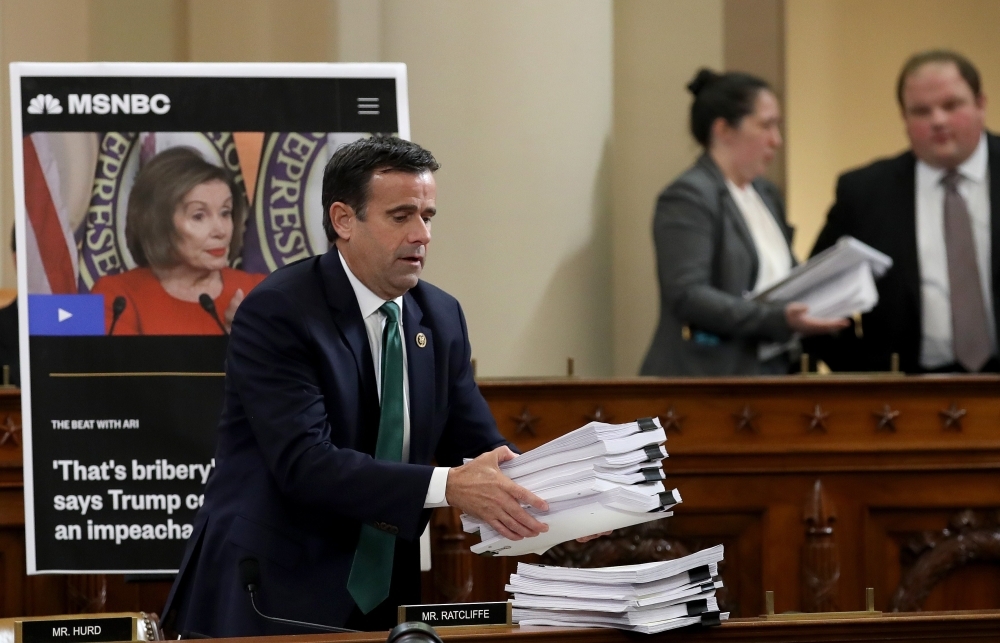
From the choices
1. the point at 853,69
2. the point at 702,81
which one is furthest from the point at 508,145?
the point at 853,69

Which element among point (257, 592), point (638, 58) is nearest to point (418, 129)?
point (638, 58)

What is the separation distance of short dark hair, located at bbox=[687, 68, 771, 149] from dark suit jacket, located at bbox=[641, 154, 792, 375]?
14 centimetres

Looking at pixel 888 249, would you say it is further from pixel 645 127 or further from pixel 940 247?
pixel 645 127

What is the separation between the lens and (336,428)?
272cm

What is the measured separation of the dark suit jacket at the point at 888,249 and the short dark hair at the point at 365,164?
2424 mm

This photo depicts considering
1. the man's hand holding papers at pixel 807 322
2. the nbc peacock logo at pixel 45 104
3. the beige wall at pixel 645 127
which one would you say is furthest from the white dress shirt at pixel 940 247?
the nbc peacock logo at pixel 45 104

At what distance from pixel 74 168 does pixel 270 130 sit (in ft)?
1.67

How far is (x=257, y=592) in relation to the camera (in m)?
2.66

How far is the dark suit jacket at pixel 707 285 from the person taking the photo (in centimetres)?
439

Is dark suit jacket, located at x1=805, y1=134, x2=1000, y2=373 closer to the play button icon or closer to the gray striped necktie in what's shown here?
the gray striped necktie

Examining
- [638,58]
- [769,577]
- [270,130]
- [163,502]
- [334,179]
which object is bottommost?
[769,577]

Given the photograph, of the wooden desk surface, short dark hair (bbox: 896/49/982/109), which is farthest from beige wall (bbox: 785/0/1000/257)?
the wooden desk surface

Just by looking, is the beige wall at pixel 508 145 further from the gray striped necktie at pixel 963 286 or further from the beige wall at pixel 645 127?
the gray striped necktie at pixel 963 286

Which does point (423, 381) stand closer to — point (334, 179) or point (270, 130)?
point (334, 179)
